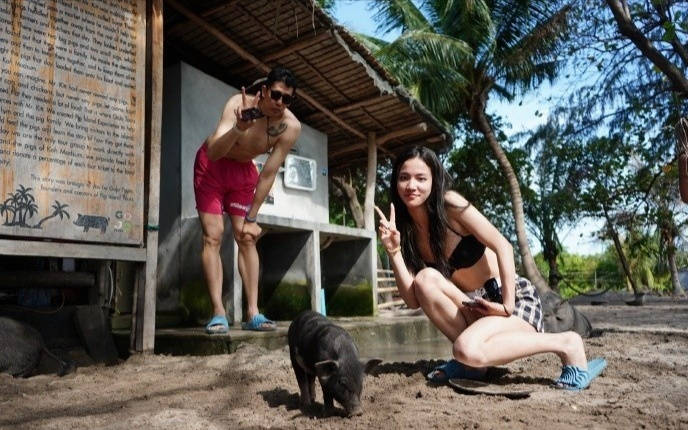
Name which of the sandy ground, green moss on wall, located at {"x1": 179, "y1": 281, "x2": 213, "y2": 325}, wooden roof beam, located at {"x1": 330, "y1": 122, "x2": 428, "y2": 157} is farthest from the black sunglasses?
wooden roof beam, located at {"x1": 330, "y1": 122, "x2": 428, "y2": 157}

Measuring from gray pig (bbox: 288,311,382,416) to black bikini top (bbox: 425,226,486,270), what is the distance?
92 centimetres

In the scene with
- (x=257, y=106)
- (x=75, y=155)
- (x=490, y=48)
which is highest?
(x=490, y=48)

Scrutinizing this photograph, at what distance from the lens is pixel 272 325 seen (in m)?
4.94

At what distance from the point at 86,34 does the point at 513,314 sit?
12.8ft

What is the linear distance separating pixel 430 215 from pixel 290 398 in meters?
1.32

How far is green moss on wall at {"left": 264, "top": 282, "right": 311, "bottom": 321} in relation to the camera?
7.25 m

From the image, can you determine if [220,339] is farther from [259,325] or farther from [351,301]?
[351,301]

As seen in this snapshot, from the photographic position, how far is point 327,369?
2.68 meters

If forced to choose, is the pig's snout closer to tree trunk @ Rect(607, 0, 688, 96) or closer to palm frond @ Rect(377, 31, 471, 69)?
tree trunk @ Rect(607, 0, 688, 96)

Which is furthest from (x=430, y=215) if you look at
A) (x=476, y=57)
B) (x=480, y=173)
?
(x=480, y=173)

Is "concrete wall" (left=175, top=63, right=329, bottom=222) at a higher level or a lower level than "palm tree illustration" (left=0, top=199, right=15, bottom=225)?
higher

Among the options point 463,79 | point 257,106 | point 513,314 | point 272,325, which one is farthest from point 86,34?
point 463,79

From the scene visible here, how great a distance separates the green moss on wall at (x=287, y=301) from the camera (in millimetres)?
7246

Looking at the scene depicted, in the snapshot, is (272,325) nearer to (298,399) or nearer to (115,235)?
(115,235)
